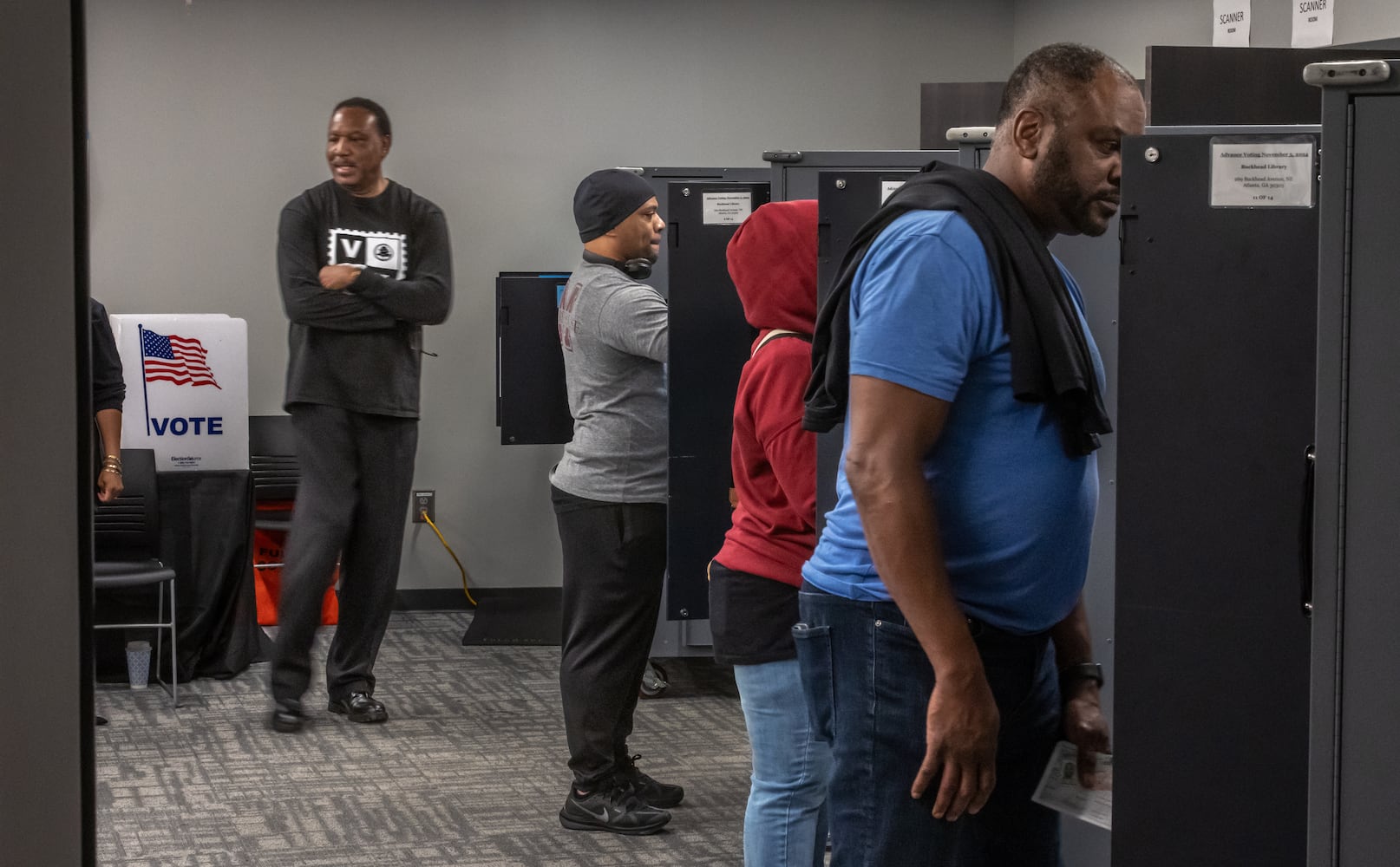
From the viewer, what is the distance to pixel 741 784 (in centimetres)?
332

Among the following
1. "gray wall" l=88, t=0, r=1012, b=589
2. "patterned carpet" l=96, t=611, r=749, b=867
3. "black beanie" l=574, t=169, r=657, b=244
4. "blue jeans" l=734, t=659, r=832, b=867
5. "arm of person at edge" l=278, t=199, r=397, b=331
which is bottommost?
"patterned carpet" l=96, t=611, r=749, b=867

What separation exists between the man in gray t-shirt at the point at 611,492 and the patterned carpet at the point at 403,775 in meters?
0.20

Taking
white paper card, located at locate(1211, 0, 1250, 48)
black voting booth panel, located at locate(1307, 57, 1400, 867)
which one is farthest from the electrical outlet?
black voting booth panel, located at locate(1307, 57, 1400, 867)

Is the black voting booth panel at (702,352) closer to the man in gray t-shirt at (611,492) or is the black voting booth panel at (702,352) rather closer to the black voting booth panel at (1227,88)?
the man in gray t-shirt at (611,492)

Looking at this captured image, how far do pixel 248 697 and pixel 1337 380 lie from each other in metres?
3.64

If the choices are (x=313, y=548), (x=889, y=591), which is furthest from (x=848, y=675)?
(x=313, y=548)

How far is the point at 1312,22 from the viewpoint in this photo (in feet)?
13.8

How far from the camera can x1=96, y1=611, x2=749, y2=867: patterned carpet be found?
9.42 feet

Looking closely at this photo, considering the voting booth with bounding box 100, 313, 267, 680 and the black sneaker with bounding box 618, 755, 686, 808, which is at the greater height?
the voting booth with bounding box 100, 313, 267, 680

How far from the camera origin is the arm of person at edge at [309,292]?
3463 mm

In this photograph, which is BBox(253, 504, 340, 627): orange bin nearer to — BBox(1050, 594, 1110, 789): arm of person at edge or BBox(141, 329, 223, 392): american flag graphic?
BBox(141, 329, 223, 392): american flag graphic

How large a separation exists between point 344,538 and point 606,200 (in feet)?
4.36

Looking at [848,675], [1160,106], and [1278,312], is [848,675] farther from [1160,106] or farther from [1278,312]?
[1160,106]

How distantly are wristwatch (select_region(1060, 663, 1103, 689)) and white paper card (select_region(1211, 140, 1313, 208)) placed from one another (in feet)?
1.70
